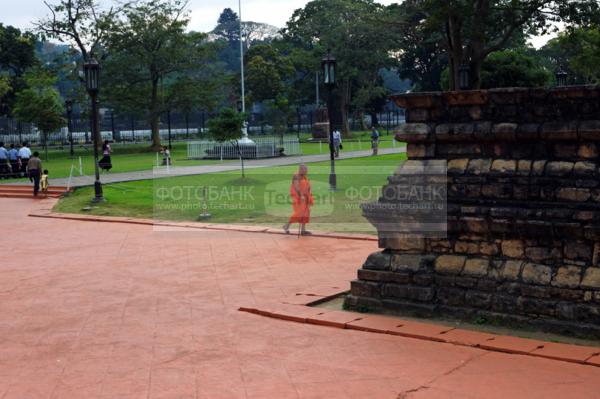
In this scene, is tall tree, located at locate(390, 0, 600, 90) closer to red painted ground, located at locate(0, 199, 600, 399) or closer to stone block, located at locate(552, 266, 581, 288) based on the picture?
red painted ground, located at locate(0, 199, 600, 399)

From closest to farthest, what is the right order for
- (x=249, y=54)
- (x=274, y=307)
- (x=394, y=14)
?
1. (x=274, y=307)
2. (x=394, y=14)
3. (x=249, y=54)

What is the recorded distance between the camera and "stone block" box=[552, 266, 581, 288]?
22.7ft

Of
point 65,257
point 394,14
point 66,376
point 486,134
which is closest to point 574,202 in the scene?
point 486,134

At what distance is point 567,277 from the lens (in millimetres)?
6965

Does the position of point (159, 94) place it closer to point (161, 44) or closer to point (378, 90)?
point (161, 44)

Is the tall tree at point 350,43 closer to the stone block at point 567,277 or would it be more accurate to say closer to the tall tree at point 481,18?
the tall tree at point 481,18

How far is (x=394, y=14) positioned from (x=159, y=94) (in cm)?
1877

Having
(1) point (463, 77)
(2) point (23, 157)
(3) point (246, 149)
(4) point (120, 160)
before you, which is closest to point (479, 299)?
(1) point (463, 77)

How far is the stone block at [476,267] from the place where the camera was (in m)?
7.50

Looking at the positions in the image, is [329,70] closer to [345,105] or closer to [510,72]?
[510,72]

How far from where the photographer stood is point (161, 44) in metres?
43.2

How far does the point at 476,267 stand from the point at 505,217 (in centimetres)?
61

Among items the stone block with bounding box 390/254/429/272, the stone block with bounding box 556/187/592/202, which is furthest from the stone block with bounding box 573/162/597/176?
the stone block with bounding box 390/254/429/272

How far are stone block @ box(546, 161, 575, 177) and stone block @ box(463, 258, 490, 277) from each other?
3.52ft
